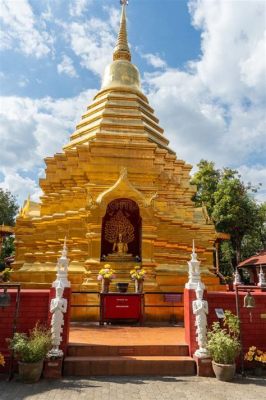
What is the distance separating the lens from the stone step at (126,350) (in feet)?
26.0

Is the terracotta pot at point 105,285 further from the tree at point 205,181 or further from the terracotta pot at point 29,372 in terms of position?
the tree at point 205,181

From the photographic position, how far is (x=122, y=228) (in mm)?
14281

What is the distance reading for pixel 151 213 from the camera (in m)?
13.3

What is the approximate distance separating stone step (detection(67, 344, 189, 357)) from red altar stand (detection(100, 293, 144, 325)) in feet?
9.43

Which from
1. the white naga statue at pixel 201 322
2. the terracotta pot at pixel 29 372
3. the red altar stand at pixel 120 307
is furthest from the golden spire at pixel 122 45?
the terracotta pot at pixel 29 372

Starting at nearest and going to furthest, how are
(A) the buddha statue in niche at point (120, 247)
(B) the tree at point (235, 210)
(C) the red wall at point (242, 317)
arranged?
(C) the red wall at point (242, 317) → (A) the buddha statue in niche at point (120, 247) → (B) the tree at point (235, 210)

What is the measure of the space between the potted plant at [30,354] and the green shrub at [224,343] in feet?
11.6

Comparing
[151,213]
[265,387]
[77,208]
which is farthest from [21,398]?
[77,208]

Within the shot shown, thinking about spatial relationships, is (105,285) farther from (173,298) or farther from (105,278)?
(173,298)

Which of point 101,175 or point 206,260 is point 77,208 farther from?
point 206,260

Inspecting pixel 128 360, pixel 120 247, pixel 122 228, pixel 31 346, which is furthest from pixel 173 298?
pixel 31 346

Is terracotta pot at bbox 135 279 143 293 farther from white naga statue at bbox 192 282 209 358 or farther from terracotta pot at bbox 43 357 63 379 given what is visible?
terracotta pot at bbox 43 357 63 379

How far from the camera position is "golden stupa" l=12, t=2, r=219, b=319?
13094mm

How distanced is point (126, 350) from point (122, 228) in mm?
6728
